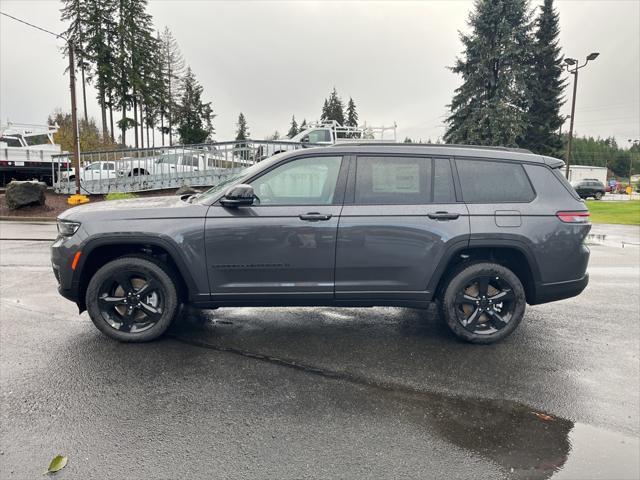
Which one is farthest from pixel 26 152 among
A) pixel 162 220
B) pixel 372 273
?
pixel 372 273

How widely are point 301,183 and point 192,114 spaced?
57.1 meters

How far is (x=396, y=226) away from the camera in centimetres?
388

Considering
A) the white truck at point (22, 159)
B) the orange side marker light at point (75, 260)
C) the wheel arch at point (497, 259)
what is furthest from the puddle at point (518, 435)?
the white truck at point (22, 159)

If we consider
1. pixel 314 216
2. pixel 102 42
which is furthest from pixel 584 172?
pixel 314 216

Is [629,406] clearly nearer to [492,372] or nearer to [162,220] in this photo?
[492,372]

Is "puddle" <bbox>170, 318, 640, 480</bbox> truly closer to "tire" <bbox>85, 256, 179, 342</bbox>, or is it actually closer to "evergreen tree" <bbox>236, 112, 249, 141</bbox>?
"tire" <bbox>85, 256, 179, 342</bbox>

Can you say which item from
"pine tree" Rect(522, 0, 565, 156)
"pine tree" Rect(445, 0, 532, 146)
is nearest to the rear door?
"pine tree" Rect(445, 0, 532, 146)

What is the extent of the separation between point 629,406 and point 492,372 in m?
0.95

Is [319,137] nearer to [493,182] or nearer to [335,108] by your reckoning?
[493,182]

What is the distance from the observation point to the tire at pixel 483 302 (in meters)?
4.08

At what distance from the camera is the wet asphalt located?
8.07 feet

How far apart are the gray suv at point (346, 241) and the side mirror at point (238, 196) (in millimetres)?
16

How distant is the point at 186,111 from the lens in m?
55.6

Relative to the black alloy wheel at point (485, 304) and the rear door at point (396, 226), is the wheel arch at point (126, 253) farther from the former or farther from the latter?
the black alloy wheel at point (485, 304)
